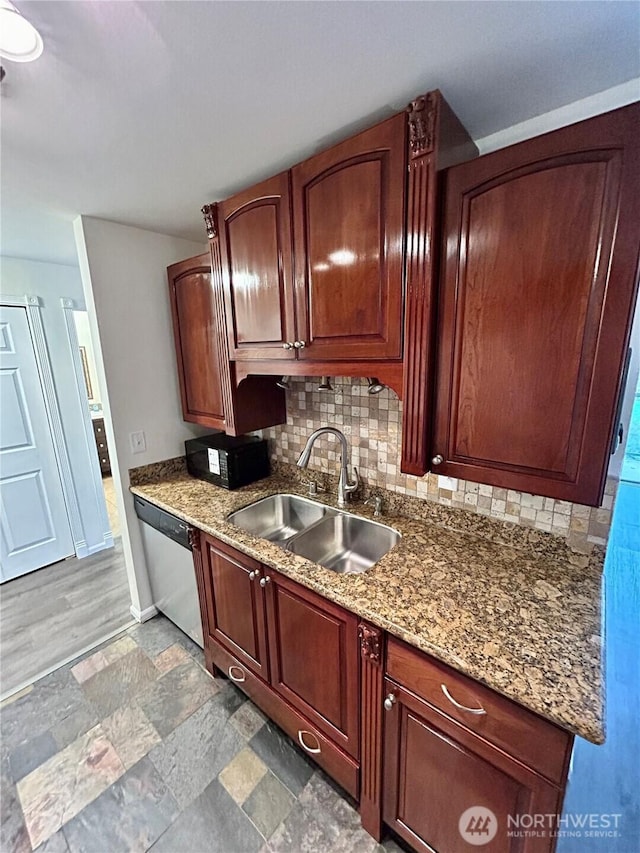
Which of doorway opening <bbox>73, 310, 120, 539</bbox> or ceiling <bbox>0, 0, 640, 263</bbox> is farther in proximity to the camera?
doorway opening <bbox>73, 310, 120, 539</bbox>

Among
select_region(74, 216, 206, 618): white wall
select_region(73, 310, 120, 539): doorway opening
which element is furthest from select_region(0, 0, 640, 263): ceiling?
select_region(73, 310, 120, 539): doorway opening

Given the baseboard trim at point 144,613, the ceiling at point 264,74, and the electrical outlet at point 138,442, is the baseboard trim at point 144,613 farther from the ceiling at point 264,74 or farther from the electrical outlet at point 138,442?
the ceiling at point 264,74

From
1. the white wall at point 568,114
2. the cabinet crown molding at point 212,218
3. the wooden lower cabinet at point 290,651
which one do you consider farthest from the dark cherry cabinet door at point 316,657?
the white wall at point 568,114

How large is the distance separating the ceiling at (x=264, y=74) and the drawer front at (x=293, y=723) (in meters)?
2.05

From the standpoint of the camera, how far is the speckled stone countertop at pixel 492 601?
755 mm

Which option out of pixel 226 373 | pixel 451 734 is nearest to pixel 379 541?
pixel 451 734

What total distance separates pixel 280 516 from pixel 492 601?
1115 millimetres

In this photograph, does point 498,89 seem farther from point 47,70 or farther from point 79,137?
point 79,137

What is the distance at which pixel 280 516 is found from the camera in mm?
1858

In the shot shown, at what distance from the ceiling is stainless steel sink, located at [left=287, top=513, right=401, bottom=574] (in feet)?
4.80

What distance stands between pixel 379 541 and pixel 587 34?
5.27ft

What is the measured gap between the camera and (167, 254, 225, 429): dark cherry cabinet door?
1823 millimetres

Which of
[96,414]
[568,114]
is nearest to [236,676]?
[568,114]

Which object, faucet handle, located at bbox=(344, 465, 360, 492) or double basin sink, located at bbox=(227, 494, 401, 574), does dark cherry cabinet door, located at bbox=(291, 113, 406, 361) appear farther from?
double basin sink, located at bbox=(227, 494, 401, 574)
